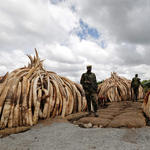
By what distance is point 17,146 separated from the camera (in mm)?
1976

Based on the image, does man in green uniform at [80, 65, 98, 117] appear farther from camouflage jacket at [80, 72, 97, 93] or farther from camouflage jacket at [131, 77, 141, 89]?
camouflage jacket at [131, 77, 141, 89]

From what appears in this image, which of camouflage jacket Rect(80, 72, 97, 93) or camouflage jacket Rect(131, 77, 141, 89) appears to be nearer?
camouflage jacket Rect(80, 72, 97, 93)

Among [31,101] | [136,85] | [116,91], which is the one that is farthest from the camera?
[116,91]

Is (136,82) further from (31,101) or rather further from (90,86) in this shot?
→ (31,101)

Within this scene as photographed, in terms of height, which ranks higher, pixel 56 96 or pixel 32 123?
pixel 56 96

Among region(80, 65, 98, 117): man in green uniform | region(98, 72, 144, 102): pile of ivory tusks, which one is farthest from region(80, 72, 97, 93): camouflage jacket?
region(98, 72, 144, 102): pile of ivory tusks

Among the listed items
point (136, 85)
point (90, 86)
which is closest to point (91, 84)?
point (90, 86)

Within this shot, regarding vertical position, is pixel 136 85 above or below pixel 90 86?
above

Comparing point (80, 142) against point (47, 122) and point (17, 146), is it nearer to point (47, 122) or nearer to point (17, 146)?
point (17, 146)

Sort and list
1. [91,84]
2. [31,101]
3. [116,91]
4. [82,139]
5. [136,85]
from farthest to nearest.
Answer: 1. [116,91]
2. [136,85]
3. [91,84]
4. [31,101]
5. [82,139]

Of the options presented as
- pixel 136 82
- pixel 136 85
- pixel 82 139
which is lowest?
pixel 82 139

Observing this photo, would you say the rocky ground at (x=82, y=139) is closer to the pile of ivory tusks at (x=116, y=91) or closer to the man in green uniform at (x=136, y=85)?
the pile of ivory tusks at (x=116, y=91)

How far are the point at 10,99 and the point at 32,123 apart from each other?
31.4 inches

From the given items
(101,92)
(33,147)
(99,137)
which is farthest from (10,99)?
(101,92)
